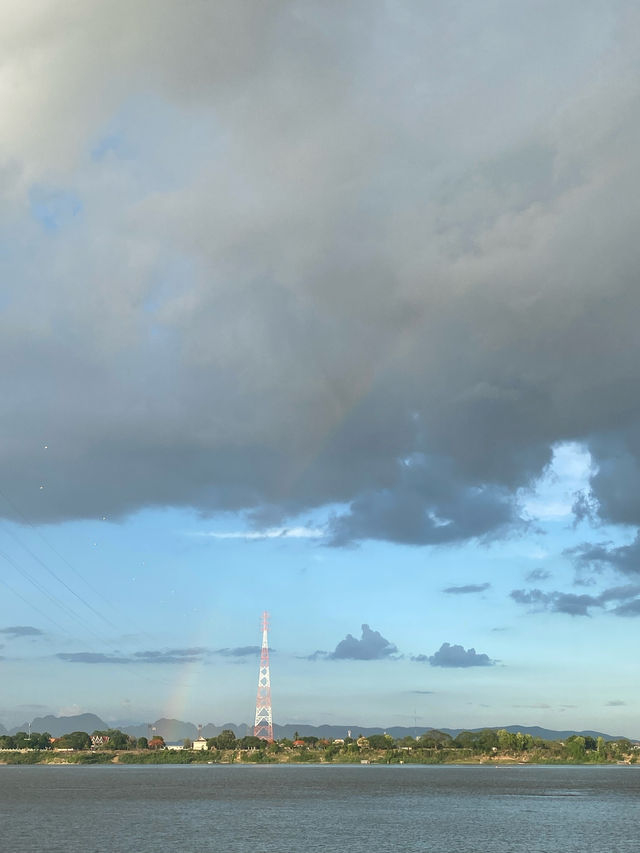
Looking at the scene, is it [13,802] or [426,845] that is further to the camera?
[13,802]

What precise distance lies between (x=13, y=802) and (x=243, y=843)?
103 meters

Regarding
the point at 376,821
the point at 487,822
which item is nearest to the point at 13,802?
the point at 376,821

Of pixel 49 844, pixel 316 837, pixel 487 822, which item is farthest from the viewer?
pixel 487 822

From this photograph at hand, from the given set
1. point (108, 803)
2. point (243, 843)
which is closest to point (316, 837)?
point (243, 843)

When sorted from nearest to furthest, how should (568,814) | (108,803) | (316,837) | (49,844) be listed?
(49,844) → (316,837) → (568,814) → (108,803)

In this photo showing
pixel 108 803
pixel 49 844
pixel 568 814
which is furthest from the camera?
pixel 108 803

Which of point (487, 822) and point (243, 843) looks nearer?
point (243, 843)

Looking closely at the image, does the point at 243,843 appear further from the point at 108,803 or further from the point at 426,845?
the point at 108,803

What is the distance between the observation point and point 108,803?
632ft

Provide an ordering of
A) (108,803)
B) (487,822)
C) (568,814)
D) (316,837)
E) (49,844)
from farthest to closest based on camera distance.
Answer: (108,803) → (568,814) → (487,822) → (316,837) → (49,844)


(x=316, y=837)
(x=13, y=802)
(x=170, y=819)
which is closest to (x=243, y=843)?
(x=316, y=837)

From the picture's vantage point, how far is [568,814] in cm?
17000

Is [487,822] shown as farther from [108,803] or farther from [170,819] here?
[108,803]

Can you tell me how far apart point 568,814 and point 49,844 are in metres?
101
